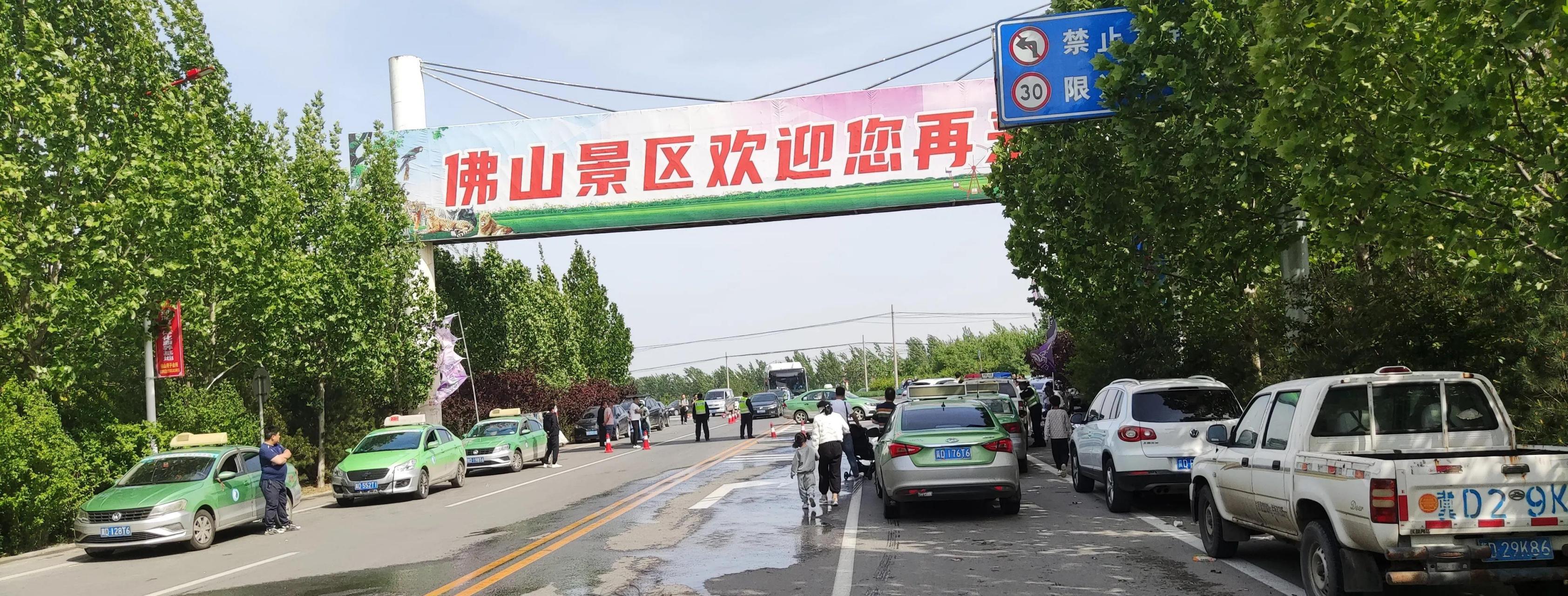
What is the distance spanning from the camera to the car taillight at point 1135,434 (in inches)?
532

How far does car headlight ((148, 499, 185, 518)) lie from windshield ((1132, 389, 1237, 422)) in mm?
12444

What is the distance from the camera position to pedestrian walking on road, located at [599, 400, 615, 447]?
1479 inches

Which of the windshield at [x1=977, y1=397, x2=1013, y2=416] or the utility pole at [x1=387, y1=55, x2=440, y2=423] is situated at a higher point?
the utility pole at [x1=387, y1=55, x2=440, y2=423]

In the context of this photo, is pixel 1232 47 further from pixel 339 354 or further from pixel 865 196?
pixel 339 354

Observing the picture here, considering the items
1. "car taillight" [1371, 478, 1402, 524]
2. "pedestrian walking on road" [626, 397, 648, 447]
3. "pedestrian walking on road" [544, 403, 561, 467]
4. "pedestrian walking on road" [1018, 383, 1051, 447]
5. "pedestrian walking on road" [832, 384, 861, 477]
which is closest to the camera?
"car taillight" [1371, 478, 1402, 524]

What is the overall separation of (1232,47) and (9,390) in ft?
56.4

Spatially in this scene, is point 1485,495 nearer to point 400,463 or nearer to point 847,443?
point 847,443

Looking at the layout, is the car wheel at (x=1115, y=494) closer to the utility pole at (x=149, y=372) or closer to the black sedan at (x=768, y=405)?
the utility pole at (x=149, y=372)

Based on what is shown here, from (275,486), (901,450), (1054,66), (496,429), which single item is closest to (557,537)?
(901,450)

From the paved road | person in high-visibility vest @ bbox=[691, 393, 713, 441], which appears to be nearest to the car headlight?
the paved road

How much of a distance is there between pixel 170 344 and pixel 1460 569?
2019cm

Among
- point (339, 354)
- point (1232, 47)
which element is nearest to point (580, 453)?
point (339, 354)

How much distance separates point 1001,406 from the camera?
20.4 meters

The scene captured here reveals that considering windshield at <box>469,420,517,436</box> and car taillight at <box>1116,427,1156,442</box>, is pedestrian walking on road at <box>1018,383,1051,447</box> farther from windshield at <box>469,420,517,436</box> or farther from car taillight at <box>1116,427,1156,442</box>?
car taillight at <box>1116,427,1156,442</box>
